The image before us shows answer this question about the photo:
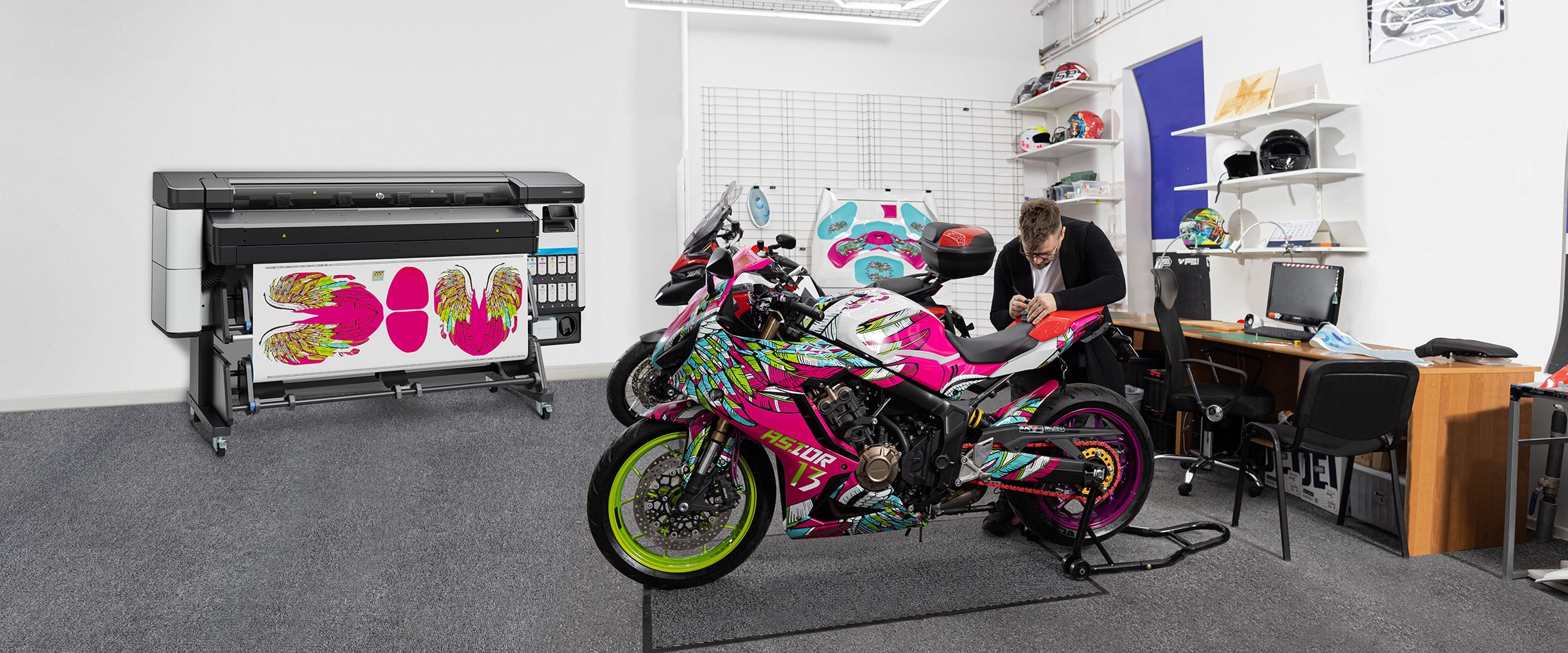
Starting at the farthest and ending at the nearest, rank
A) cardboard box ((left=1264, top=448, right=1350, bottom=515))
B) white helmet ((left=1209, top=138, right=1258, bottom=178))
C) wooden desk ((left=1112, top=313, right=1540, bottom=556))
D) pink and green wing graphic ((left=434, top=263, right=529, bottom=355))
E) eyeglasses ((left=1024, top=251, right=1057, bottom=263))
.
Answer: pink and green wing graphic ((left=434, top=263, right=529, bottom=355)), white helmet ((left=1209, top=138, right=1258, bottom=178)), cardboard box ((left=1264, top=448, right=1350, bottom=515)), eyeglasses ((left=1024, top=251, right=1057, bottom=263)), wooden desk ((left=1112, top=313, right=1540, bottom=556))

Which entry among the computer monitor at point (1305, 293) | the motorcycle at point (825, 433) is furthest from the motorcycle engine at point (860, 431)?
the computer monitor at point (1305, 293)

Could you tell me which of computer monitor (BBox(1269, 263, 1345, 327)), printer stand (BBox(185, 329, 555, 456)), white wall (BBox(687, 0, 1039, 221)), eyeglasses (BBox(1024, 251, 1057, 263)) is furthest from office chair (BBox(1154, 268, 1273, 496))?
printer stand (BBox(185, 329, 555, 456))

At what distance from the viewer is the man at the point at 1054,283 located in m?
2.92

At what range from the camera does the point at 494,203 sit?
499cm

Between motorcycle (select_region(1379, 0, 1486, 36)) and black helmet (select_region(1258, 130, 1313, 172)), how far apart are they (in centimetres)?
51

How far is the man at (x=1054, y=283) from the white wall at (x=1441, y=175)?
4.68ft

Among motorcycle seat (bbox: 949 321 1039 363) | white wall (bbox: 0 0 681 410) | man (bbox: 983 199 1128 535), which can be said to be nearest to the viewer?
motorcycle seat (bbox: 949 321 1039 363)

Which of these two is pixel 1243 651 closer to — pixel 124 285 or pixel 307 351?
pixel 307 351

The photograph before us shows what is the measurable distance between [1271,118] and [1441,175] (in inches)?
32.2

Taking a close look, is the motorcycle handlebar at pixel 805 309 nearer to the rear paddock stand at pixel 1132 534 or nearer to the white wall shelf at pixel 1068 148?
the rear paddock stand at pixel 1132 534

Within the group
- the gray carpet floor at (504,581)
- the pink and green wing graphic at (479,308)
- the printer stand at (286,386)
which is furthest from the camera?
the pink and green wing graphic at (479,308)

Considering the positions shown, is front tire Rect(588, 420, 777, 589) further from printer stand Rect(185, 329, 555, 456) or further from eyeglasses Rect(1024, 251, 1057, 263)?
printer stand Rect(185, 329, 555, 456)

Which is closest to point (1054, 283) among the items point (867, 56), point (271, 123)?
point (867, 56)

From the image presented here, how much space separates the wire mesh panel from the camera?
5.70m
